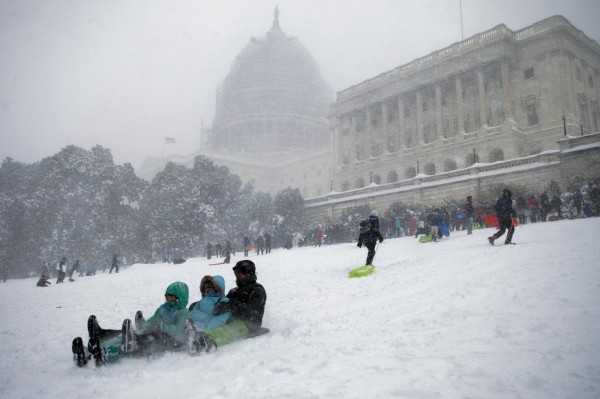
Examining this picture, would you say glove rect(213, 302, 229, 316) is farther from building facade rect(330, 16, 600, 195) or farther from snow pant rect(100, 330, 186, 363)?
building facade rect(330, 16, 600, 195)

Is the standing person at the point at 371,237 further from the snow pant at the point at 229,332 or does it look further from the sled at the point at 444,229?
the sled at the point at 444,229

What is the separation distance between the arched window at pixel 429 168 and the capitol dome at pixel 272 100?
44.2m

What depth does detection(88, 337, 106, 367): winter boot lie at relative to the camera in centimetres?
399

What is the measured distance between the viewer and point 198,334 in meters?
4.36

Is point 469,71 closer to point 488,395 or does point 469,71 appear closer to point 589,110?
point 589,110

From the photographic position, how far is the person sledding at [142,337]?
13.2ft

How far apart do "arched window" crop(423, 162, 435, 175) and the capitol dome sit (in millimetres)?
44189

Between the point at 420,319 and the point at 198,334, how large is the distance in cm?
254

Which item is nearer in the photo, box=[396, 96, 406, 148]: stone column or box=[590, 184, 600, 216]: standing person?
box=[590, 184, 600, 216]: standing person

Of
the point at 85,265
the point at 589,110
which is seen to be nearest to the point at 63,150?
the point at 85,265

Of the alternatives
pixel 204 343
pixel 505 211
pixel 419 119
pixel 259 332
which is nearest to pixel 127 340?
pixel 204 343

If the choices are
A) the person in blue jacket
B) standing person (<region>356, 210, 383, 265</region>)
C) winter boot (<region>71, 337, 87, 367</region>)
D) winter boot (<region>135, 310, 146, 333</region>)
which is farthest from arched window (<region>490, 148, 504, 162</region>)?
winter boot (<region>71, 337, 87, 367</region>)

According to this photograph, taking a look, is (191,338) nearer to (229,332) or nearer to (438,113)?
(229,332)

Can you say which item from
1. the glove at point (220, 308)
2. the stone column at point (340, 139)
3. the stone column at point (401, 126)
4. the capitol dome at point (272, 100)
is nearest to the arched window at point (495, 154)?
the stone column at point (401, 126)
